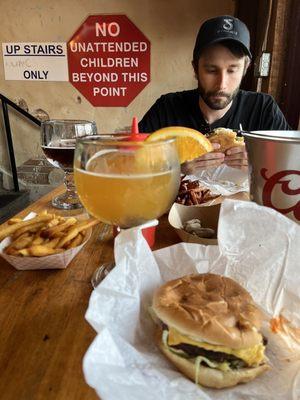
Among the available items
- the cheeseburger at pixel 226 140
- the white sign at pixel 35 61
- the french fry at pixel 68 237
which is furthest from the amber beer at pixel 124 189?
the white sign at pixel 35 61

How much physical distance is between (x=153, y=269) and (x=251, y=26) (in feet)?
8.02

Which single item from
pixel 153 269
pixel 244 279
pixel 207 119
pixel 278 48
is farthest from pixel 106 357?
pixel 278 48

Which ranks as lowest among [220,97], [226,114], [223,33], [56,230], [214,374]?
[214,374]

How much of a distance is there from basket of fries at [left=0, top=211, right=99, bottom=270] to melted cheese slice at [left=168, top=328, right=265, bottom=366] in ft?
1.02

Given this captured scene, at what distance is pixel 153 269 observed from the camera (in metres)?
0.62

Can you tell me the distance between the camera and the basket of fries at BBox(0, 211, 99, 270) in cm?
69

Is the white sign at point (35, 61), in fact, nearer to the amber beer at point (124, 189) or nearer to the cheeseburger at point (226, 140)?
the cheeseburger at point (226, 140)

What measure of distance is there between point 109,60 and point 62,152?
2113 millimetres

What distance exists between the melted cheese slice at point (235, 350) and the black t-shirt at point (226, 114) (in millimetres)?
1718

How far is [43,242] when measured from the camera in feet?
2.45

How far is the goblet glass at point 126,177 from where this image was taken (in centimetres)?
57

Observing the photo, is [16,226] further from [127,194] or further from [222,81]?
[222,81]

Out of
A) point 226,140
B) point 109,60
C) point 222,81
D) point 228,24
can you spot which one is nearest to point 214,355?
point 226,140

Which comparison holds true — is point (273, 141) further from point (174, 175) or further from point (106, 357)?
point (106, 357)
